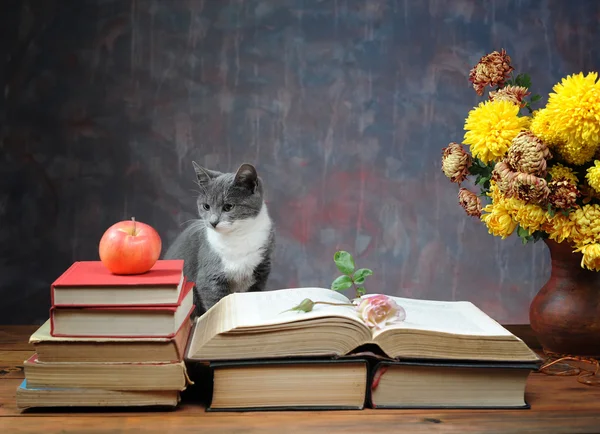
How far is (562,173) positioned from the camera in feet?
3.96

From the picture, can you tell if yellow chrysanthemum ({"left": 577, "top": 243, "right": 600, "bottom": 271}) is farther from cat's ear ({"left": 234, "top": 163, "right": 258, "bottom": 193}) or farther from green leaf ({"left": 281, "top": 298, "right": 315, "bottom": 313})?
cat's ear ({"left": 234, "top": 163, "right": 258, "bottom": 193})

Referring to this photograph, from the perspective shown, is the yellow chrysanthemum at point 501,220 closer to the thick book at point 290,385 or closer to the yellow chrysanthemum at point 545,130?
the yellow chrysanthemum at point 545,130

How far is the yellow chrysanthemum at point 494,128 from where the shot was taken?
125cm

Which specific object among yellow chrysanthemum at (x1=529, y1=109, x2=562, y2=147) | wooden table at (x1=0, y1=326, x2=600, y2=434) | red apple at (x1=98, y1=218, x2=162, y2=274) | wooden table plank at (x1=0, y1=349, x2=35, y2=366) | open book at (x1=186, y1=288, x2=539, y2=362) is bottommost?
wooden table plank at (x1=0, y1=349, x2=35, y2=366)

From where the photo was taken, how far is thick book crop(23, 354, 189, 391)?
40.2 inches

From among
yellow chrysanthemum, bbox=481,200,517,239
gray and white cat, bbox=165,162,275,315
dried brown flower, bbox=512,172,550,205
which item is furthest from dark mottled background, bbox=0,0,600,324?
dried brown flower, bbox=512,172,550,205

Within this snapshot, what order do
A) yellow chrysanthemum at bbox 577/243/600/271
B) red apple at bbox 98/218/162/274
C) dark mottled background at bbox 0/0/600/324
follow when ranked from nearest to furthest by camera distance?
red apple at bbox 98/218/162/274, yellow chrysanthemum at bbox 577/243/600/271, dark mottled background at bbox 0/0/600/324

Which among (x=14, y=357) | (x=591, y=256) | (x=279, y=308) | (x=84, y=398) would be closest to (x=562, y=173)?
(x=591, y=256)

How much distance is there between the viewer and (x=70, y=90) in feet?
7.05

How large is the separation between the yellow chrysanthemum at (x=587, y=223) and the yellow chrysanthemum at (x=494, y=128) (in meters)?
0.16

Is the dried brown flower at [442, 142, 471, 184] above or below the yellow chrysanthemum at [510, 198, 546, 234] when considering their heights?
above

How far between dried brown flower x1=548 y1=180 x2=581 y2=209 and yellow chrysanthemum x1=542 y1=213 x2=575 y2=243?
0.03 meters

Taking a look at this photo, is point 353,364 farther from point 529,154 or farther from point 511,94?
point 511,94

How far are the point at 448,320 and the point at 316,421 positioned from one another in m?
0.27
